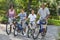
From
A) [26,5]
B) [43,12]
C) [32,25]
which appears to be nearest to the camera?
[43,12]

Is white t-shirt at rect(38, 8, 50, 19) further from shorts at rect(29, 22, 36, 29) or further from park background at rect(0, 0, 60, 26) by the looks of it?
park background at rect(0, 0, 60, 26)

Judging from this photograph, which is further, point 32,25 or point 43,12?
point 32,25

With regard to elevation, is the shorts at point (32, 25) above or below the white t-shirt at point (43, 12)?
below

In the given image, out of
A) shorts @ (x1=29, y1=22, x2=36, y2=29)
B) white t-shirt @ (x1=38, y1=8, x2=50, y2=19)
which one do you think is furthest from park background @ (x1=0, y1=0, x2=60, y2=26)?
white t-shirt @ (x1=38, y1=8, x2=50, y2=19)

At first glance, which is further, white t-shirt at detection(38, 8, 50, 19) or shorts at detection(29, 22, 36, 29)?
shorts at detection(29, 22, 36, 29)

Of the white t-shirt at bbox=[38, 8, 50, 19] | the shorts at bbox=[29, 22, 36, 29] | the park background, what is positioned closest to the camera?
the white t-shirt at bbox=[38, 8, 50, 19]

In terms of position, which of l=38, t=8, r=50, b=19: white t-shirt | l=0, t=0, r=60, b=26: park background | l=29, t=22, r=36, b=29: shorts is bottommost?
l=0, t=0, r=60, b=26: park background

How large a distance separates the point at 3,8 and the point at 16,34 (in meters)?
15.2

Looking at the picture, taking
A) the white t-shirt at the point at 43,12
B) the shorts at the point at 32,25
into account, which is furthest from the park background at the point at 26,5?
the white t-shirt at the point at 43,12

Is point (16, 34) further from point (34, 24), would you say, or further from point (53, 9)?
point (53, 9)

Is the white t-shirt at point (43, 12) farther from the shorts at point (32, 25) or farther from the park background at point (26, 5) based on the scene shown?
the park background at point (26, 5)

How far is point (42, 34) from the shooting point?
13.5 metres

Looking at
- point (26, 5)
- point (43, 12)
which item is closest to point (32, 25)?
point (43, 12)

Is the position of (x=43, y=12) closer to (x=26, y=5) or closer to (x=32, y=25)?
(x=32, y=25)
